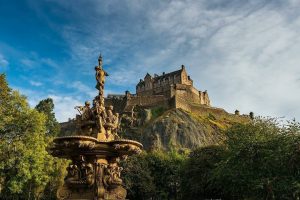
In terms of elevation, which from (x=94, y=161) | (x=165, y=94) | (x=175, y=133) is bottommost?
(x=94, y=161)

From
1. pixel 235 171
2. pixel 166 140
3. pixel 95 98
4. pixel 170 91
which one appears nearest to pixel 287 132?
pixel 235 171

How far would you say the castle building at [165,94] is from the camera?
8562cm

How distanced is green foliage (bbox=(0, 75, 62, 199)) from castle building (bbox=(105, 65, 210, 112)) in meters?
51.8

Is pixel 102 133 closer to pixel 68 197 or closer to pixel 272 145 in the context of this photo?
pixel 68 197

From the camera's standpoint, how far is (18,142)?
106 ft

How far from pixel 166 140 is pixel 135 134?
21.6 feet

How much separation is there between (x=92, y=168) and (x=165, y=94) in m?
74.3

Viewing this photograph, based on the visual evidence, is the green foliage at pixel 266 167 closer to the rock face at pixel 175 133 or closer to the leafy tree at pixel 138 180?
the leafy tree at pixel 138 180

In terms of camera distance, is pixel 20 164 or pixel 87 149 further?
pixel 20 164

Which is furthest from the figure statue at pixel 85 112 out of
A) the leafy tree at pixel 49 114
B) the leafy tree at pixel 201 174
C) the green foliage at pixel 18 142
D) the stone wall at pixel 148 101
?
A: the stone wall at pixel 148 101

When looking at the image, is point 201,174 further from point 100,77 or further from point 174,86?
point 174,86

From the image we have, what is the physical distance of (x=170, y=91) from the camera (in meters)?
87.8

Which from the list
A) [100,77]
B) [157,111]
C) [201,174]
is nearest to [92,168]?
[100,77]

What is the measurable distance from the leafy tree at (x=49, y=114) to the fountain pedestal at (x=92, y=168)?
4167 cm
